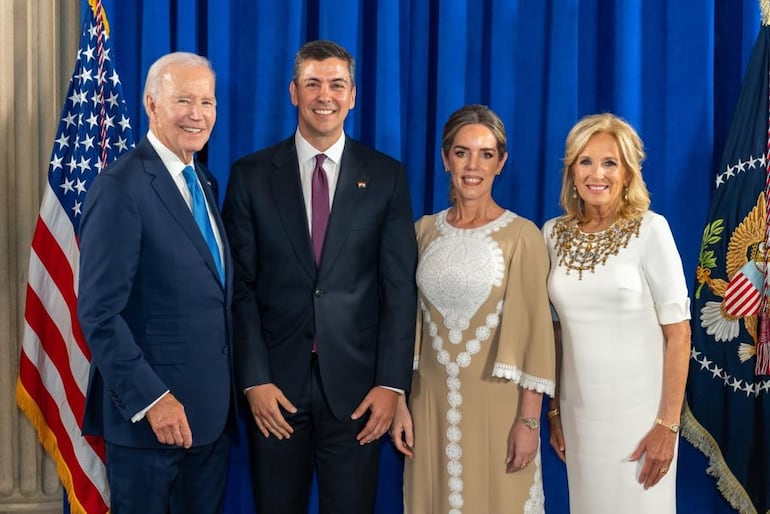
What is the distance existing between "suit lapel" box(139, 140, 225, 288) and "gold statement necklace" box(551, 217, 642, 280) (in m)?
1.00

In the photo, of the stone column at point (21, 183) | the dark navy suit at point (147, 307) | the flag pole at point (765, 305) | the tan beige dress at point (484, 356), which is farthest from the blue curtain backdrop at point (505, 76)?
the dark navy suit at point (147, 307)

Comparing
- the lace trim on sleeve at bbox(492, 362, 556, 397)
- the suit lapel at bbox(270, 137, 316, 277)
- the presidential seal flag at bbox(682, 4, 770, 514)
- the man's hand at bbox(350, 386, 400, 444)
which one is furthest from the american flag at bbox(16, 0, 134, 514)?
the presidential seal flag at bbox(682, 4, 770, 514)

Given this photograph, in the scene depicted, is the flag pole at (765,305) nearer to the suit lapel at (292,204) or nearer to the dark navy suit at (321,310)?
the dark navy suit at (321,310)

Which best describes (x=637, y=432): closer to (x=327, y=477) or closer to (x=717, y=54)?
(x=327, y=477)

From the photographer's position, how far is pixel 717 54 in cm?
277

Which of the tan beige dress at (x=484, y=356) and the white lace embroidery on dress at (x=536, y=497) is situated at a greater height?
the tan beige dress at (x=484, y=356)

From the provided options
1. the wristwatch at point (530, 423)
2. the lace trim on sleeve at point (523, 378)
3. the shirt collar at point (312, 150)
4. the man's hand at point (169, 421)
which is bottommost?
the wristwatch at point (530, 423)

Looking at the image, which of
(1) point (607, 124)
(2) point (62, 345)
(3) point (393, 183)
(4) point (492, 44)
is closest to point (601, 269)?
(1) point (607, 124)

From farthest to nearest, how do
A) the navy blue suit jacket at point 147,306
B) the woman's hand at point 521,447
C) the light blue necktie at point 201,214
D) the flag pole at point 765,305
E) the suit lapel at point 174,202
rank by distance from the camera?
the flag pole at point 765,305 < the woman's hand at point 521,447 < the light blue necktie at point 201,214 < the suit lapel at point 174,202 < the navy blue suit jacket at point 147,306

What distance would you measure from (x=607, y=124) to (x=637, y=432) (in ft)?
2.88

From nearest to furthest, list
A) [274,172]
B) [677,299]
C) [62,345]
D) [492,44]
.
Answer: [677,299]
[274,172]
[62,345]
[492,44]

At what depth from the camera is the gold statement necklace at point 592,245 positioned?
2.11 m

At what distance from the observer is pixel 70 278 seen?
2490 mm

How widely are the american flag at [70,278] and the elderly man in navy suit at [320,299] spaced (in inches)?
25.1
